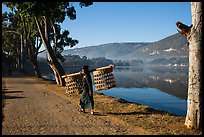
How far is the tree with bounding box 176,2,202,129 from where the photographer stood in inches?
322

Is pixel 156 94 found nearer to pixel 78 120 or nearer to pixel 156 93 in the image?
pixel 156 93

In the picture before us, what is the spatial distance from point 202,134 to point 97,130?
329 cm

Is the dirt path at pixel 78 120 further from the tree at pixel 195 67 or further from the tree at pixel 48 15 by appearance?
the tree at pixel 48 15

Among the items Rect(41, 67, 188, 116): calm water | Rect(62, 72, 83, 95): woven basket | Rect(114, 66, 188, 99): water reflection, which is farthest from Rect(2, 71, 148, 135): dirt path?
Rect(114, 66, 188, 99): water reflection

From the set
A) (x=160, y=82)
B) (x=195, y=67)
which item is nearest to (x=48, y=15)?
(x=195, y=67)

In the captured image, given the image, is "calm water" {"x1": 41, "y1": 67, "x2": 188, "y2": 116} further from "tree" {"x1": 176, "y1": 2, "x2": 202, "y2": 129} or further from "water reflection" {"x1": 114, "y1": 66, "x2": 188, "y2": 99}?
"tree" {"x1": 176, "y1": 2, "x2": 202, "y2": 129}

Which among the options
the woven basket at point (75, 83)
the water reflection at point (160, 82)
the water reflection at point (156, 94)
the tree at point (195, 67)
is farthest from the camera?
the water reflection at point (160, 82)

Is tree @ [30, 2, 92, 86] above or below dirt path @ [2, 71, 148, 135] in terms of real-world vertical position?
above

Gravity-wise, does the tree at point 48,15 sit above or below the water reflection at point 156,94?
above

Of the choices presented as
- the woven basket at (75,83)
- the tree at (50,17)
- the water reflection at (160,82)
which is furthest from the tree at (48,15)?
the water reflection at (160,82)

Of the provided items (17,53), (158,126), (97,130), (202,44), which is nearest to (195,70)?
(202,44)

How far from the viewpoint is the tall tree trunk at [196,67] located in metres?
8.19

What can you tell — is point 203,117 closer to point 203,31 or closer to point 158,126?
point 158,126

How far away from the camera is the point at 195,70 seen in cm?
826
